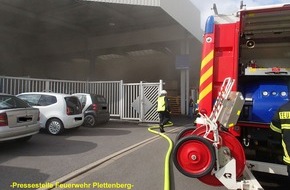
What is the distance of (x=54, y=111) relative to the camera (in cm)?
1073

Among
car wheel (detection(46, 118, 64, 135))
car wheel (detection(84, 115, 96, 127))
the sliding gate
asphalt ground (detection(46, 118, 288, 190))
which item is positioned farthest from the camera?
the sliding gate

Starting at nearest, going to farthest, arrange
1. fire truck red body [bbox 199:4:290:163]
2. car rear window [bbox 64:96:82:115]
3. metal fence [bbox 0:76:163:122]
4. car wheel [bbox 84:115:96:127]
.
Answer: fire truck red body [bbox 199:4:290:163]
car rear window [bbox 64:96:82:115]
car wheel [bbox 84:115:96:127]
metal fence [bbox 0:76:163:122]

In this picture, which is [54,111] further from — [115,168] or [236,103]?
[236,103]

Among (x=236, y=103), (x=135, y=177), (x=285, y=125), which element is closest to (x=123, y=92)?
(x=135, y=177)

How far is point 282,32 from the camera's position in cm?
514

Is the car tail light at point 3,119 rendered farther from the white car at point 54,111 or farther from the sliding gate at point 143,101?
the sliding gate at point 143,101

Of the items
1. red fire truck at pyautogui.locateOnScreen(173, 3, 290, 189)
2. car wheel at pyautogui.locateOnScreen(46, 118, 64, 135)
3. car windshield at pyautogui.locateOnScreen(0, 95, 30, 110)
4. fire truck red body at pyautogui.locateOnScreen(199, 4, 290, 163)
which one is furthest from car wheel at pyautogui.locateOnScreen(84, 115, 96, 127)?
fire truck red body at pyautogui.locateOnScreen(199, 4, 290, 163)

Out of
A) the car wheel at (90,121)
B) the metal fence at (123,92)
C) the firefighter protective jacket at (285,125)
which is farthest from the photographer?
the metal fence at (123,92)

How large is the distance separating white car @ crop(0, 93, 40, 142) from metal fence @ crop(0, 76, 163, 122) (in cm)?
591

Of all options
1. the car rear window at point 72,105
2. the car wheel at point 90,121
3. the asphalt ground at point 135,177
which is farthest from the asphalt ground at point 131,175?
the car wheel at point 90,121

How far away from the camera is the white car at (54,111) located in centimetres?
1070

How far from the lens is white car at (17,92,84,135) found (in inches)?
421

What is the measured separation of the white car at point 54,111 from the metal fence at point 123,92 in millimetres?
3051

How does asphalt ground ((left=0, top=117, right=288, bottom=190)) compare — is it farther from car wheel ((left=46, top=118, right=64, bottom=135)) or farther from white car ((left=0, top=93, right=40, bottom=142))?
car wheel ((left=46, top=118, right=64, bottom=135))
